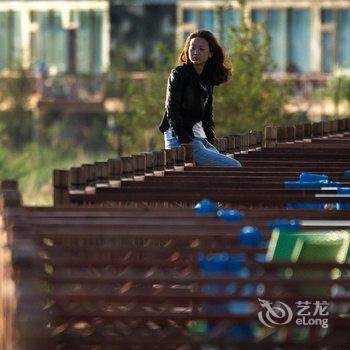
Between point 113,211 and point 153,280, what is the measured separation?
2195mm

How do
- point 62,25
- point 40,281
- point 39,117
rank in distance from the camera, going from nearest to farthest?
point 40,281 < point 39,117 < point 62,25

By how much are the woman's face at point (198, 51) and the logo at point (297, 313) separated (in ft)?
23.0

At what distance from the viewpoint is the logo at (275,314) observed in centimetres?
886

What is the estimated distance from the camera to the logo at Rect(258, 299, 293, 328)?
8860 mm

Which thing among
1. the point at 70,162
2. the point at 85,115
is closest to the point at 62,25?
the point at 85,115

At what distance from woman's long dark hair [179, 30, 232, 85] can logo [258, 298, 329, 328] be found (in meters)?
7.23

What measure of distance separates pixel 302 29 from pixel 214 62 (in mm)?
47960

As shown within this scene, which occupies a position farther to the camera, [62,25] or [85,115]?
[62,25]

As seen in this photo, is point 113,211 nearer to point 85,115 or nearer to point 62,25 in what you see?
point 85,115

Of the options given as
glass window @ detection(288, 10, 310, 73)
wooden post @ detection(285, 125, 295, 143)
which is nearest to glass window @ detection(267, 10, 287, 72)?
glass window @ detection(288, 10, 310, 73)

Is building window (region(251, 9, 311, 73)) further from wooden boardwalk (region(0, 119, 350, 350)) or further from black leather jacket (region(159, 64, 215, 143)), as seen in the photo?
wooden boardwalk (region(0, 119, 350, 350))

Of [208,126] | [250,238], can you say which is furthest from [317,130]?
[250,238]

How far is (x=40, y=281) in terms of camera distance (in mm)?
8422

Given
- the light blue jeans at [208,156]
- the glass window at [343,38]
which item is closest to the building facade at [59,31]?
the glass window at [343,38]
